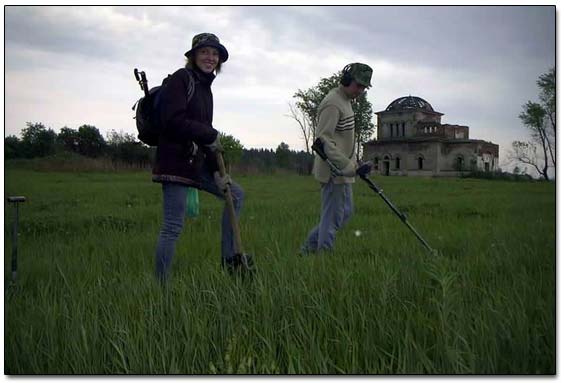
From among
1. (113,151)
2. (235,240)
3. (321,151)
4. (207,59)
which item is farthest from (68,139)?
(321,151)

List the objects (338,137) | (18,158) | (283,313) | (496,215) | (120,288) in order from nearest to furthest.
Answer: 1. (283,313)
2. (18,158)
3. (120,288)
4. (496,215)
5. (338,137)

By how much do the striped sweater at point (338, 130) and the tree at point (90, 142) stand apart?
4.56 ft

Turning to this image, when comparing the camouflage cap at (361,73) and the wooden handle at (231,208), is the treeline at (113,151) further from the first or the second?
the camouflage cap at (361,73)

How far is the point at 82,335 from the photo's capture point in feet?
5.88

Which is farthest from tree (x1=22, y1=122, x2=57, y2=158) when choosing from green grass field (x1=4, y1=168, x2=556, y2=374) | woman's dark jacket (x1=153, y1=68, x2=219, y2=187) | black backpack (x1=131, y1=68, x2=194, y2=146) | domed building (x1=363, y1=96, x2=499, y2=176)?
domed building (x1=363, y1=96, x2=499, y2=176)

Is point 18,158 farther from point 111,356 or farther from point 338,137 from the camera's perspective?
point 338,137

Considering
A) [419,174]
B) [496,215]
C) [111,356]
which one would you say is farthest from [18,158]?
[496,215]

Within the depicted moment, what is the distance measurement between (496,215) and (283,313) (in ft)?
Answer: 4.98

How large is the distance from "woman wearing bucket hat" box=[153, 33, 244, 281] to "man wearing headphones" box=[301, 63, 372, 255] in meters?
0.72

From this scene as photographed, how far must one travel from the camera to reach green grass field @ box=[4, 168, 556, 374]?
1656 millimetres

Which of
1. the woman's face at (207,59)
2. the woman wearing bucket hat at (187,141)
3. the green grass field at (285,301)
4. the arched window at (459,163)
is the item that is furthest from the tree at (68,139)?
the arched window at (459,163)

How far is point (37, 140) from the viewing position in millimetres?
2189

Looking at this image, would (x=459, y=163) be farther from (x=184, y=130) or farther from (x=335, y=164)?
→ (x=184, y=130)

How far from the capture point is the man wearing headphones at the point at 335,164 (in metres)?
2.98
